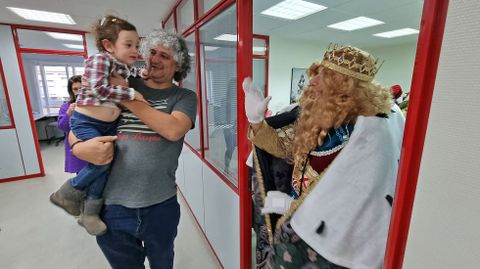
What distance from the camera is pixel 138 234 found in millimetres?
1200

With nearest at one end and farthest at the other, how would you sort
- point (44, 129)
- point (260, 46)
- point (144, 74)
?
1. point (144, 74)
2. point (260, 46)
3. point (44, 129)

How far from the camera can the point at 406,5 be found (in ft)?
12.3

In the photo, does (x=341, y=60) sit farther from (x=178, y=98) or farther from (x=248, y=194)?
(x=248, y=194)

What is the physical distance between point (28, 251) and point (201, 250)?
166cm

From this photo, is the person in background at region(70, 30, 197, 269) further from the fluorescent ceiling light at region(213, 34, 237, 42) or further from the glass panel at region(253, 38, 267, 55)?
the glass panel at region(253, 38, 267, 55)

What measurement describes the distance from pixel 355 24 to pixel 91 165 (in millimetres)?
5480

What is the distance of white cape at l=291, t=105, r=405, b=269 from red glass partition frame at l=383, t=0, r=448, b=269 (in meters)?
0.16

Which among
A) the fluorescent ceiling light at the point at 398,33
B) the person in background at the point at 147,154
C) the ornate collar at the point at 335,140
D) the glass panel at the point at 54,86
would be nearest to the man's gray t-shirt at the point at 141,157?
the person in background at the point at 147,154

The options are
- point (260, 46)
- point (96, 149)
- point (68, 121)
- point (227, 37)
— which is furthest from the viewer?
point (260, 46)

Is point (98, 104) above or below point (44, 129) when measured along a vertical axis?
above

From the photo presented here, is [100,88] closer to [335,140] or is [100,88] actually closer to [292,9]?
[335,140]

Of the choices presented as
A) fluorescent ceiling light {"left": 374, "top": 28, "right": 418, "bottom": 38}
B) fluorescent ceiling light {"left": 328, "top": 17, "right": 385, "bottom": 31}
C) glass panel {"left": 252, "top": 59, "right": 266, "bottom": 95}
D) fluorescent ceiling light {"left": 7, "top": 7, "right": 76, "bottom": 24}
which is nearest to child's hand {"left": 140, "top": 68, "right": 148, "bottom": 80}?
fluorescent ceiling light {"left": 7, "top": 7, "right": 76, "bottom": 24}

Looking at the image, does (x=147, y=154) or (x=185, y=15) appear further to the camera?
(x=185, y=15)

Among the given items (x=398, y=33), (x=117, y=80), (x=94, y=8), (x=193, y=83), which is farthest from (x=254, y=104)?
(x=398, y=33)
